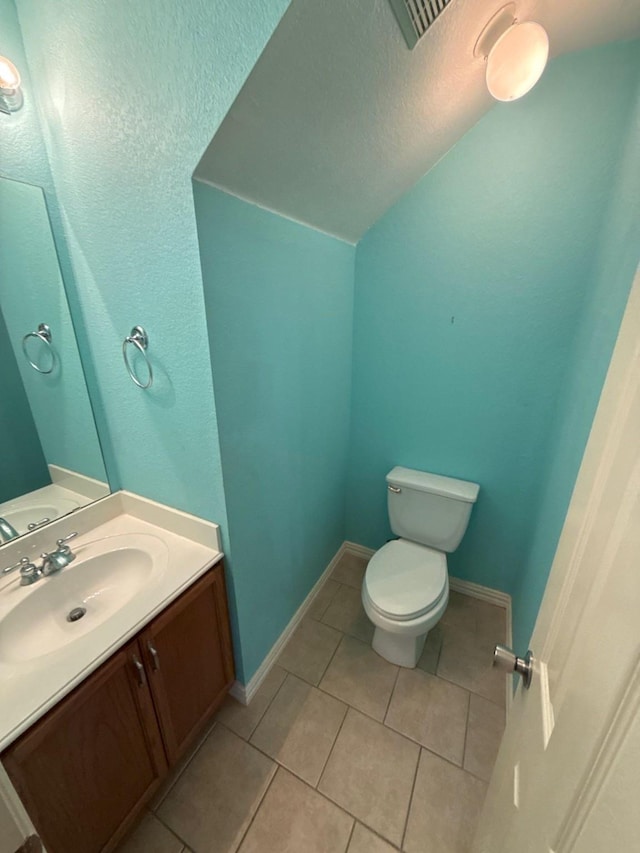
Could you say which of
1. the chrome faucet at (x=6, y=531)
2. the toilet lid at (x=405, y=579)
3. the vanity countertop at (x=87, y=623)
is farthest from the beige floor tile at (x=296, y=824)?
the chrome faucet at (x=6, y=531)

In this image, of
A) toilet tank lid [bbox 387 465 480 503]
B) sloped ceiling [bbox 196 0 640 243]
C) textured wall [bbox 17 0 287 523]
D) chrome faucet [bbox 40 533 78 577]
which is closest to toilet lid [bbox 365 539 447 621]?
toilet tank lid [bbox 387 465 480 503]

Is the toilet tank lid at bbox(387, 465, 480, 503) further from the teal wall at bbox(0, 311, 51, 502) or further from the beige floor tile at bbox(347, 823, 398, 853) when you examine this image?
the teal wall at bbox(0, 311, 51, 502)

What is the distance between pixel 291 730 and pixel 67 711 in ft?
2.97

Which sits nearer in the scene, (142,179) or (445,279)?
(142,179)

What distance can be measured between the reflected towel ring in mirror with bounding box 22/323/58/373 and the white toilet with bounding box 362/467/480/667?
1509 mm

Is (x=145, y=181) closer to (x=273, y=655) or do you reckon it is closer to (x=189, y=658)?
(x=189, y=658)

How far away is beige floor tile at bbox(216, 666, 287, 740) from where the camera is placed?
4.39 ft

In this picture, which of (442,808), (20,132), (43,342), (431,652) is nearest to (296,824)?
(442,808)

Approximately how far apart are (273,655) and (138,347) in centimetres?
145

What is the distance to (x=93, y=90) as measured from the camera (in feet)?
2.80

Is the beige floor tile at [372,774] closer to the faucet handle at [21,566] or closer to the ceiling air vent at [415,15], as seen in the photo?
the faucet handle at [21,566]

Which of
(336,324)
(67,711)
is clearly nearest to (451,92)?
(336,324)

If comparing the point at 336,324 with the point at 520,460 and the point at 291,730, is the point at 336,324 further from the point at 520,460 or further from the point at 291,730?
the point at 291,730

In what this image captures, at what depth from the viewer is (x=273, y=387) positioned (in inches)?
48.9
